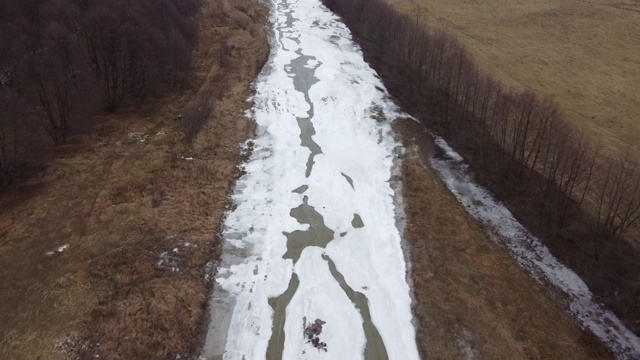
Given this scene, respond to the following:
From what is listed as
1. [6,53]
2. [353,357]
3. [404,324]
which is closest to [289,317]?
[353,357]

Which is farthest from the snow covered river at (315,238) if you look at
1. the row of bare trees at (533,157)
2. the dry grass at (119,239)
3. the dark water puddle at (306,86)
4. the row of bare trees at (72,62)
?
the row of bare trees at (72,62)

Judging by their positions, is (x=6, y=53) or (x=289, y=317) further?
(x=6, y=53)

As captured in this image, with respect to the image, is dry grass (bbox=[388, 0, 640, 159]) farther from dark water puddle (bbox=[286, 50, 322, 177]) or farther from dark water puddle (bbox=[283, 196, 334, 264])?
dark water puddle (bbox=[283, 196, 334, 264])

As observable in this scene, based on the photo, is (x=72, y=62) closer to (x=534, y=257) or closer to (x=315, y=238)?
(x=315, y=238)

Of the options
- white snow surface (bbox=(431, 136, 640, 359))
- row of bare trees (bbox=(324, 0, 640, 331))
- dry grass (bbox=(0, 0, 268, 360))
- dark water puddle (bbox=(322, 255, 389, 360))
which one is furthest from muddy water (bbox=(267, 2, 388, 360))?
row of bare trees (bbox=(324, 0, 640, 331))

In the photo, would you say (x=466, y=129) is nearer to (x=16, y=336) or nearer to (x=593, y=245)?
(x=593, y=245)

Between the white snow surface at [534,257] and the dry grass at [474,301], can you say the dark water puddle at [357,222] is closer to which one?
the dry grass at [474,301]
